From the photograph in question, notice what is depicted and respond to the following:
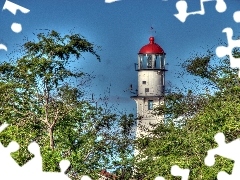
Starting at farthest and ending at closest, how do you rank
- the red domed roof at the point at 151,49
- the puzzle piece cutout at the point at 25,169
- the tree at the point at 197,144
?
the red domed roof at the point at 151,49, the tree at the point at 197,144, the puzzle piece cutout at the point at 25,169

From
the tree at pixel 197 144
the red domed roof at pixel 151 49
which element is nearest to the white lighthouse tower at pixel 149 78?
the red domed roof at pixel 151 49

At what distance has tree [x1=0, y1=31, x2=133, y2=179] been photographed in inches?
922

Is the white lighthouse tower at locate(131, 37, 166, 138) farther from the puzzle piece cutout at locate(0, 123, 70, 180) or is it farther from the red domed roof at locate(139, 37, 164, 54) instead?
the puzzle piece cutout at locate(0, 123, 70, 180)

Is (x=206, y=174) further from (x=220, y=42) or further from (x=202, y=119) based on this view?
(x=220, y=42)

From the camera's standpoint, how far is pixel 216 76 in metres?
36.3

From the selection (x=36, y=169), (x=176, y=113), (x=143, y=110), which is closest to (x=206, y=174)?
(x=36, y=169)

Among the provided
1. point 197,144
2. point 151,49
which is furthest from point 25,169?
point 151,49

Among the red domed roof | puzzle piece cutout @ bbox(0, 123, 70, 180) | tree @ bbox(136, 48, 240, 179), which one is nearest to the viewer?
puzzle piece cutout @ bbox(0, 123, 70, 180)

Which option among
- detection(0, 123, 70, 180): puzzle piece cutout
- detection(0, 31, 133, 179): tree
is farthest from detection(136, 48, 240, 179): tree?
detection(0, 123, 70, 180): puzzle piece cutout

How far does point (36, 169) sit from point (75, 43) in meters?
16.1

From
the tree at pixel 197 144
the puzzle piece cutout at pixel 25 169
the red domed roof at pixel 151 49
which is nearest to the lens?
the puzzle piece cutout at pixel 25 169

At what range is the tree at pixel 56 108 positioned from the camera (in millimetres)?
23406

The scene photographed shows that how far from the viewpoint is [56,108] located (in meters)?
23.6

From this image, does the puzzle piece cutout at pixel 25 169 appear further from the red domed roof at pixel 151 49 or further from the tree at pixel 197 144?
the red domed roof at pixel 151 49
